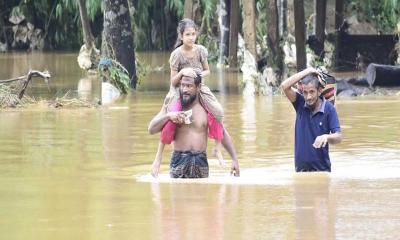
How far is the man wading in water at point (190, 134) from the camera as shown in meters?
9.77

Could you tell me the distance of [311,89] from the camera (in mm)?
9547

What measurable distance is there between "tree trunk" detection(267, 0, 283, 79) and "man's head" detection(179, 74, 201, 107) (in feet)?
44.9

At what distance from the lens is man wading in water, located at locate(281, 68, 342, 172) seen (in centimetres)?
948

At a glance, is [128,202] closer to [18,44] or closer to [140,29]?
[140,29]

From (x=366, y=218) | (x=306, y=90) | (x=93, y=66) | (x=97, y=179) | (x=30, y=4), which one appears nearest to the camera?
(x=366, y=218)

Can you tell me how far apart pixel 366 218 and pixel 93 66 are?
21.8m

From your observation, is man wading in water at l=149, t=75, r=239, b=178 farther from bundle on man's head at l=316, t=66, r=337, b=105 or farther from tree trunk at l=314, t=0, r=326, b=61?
tree trunk at l=314, t=0, r=326, b=61

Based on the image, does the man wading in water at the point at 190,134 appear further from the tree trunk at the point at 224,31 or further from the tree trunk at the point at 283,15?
the tree trunk at the point at 224,31

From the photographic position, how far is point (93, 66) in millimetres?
A: 29250

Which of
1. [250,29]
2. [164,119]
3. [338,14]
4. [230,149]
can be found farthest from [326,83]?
[338,14]

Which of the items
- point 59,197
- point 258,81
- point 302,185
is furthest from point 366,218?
point 258,81

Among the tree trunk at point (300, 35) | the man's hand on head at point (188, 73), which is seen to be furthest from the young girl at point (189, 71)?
the tree trunk at point (300, 35)

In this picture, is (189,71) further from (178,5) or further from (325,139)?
(178,5)

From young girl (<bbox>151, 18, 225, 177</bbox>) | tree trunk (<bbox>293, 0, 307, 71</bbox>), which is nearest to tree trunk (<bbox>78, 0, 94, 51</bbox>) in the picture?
tree trunk (<bbox>293, 0, 307, 71</bbox>)
